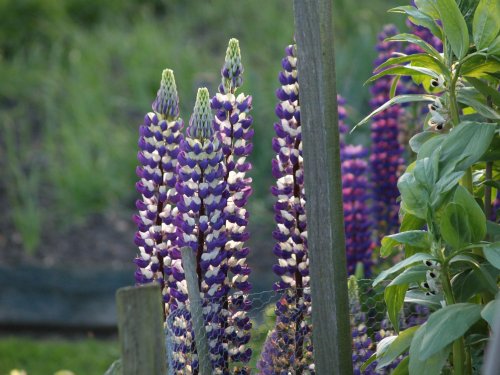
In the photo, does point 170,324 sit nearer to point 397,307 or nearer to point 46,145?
point 397,307

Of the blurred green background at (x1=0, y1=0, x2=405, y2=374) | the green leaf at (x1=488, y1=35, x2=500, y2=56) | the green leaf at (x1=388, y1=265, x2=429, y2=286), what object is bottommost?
the green leaf at (x1=388, y1=265, x2=429, y2=286)

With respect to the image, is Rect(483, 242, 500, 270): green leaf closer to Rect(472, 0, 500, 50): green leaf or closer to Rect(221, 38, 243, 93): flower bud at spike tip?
Rect(472, 0, 500, 50): green leaf

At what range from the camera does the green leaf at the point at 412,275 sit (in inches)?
65.6

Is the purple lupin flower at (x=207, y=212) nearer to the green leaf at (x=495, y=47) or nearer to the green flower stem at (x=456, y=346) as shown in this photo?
the green flower stem at (x=456, y=346)

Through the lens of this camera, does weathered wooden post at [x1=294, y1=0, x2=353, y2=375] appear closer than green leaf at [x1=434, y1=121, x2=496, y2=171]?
No

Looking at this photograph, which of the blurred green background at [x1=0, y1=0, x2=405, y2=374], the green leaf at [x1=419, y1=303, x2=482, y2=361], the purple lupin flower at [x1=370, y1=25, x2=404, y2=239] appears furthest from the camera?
the blurred green background at [x1=0, y1=0, x2=405, y2=374]

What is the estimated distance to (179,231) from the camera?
2.01 m

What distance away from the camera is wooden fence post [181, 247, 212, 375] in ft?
6.04

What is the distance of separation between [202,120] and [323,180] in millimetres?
320

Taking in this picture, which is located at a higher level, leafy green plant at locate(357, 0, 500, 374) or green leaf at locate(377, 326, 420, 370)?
leafy green plant at locate(357, 0, 500, 374)

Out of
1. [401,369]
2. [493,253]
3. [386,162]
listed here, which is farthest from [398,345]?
[386,162]

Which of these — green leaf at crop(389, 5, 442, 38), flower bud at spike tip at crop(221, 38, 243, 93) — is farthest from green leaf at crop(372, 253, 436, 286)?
flower bud at spike tip at crop(221, 38, 243, 93)

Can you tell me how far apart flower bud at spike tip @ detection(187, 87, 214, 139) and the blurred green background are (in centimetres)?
226

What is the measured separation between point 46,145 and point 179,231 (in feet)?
14.0
